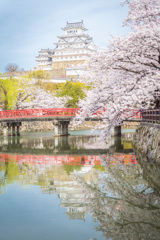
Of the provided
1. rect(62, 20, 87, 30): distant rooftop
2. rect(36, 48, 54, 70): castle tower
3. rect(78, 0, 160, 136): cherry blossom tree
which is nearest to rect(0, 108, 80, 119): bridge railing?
rect(78, 0, 160, 136): cherry blossom tree

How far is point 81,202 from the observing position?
8977mm

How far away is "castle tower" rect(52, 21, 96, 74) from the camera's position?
84.0 m

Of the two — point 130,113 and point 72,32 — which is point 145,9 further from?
point 72,32

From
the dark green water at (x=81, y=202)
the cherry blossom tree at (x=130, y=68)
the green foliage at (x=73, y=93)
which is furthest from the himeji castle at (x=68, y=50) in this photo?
the dark green water at (x=81, y=202)

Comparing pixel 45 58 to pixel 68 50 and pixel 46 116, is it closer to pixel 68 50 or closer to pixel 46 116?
pixel 68 50

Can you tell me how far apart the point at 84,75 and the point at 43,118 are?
20.1 metres

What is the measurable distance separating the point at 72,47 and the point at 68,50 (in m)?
1.47

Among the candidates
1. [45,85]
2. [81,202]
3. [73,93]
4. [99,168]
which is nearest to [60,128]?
[73,93]

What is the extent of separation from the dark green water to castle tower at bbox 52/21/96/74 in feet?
232

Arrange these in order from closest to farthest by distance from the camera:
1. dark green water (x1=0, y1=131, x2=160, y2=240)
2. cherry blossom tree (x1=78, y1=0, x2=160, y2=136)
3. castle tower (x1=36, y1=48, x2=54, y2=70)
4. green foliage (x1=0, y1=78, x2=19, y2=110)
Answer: dark green water (x1=0, y1=131, x2=160, y2=240) → cherry blossom tree (x1=78, y1=0, x2=160, y2=136) → green foliage (x1=0, y1=78, x2=19, y2=110) → castle tower (x1=36, y1=48, x2=54, y2=70)

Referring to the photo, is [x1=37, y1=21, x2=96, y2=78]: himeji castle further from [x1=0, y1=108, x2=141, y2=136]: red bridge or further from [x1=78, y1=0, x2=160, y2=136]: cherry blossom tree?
[x1=78, y1=0, x2=160, y2=136]: cherry blossom tree

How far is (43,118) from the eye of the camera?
35688 mm

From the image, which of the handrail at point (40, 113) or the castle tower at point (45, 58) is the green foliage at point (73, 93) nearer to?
the handrail at point (40, 113)

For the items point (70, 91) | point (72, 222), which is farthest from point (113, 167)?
point (70, 91)
